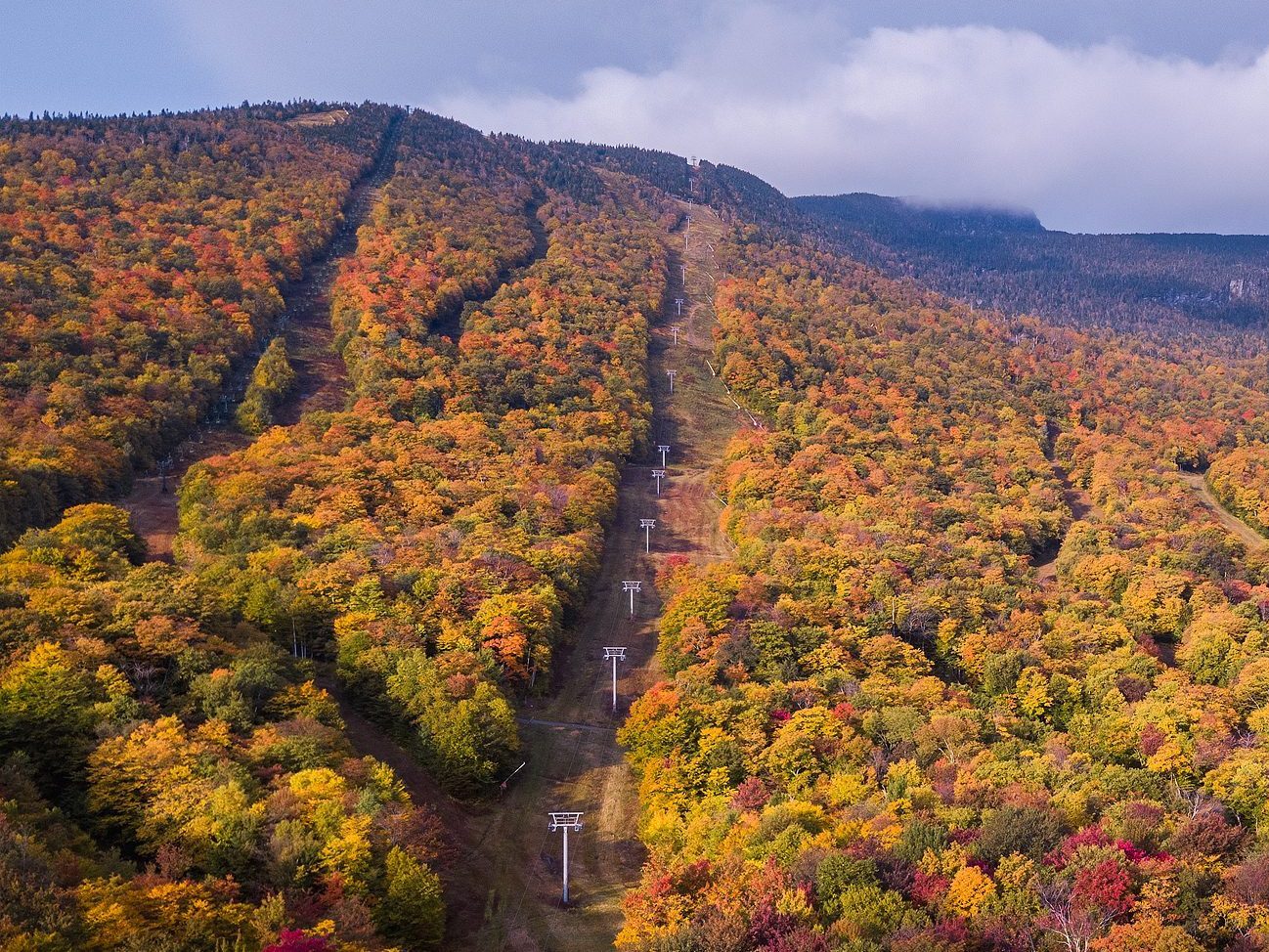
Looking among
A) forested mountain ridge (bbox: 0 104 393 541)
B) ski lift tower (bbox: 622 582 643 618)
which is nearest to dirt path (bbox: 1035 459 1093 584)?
ski lift tower (bbox: 622 582 643 618)

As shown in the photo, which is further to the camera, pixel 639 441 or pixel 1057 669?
pixel 639 441

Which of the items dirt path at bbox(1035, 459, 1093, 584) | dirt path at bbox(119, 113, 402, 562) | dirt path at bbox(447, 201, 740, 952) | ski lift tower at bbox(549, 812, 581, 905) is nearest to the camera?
dirt path at bbox(447, 201, 740, 952)

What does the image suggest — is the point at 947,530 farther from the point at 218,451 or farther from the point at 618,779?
the point at 218,451

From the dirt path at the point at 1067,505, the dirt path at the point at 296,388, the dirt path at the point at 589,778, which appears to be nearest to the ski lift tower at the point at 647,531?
the dirt path at the point at 589,778

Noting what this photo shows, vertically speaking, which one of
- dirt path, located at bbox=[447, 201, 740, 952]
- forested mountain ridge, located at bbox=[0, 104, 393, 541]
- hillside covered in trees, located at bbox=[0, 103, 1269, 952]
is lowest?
dirt path, located at bbox=[447, 201, 740, 952]

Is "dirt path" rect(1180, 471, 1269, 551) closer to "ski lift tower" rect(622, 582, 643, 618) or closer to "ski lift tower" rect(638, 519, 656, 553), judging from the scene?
"ski lift tower" rect(638, 519, 656, 553)

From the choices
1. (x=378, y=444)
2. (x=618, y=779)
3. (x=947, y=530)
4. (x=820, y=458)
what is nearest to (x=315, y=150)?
(x=378, y=444)

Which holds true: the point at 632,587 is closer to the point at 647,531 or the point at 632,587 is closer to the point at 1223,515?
the point at 647,531
